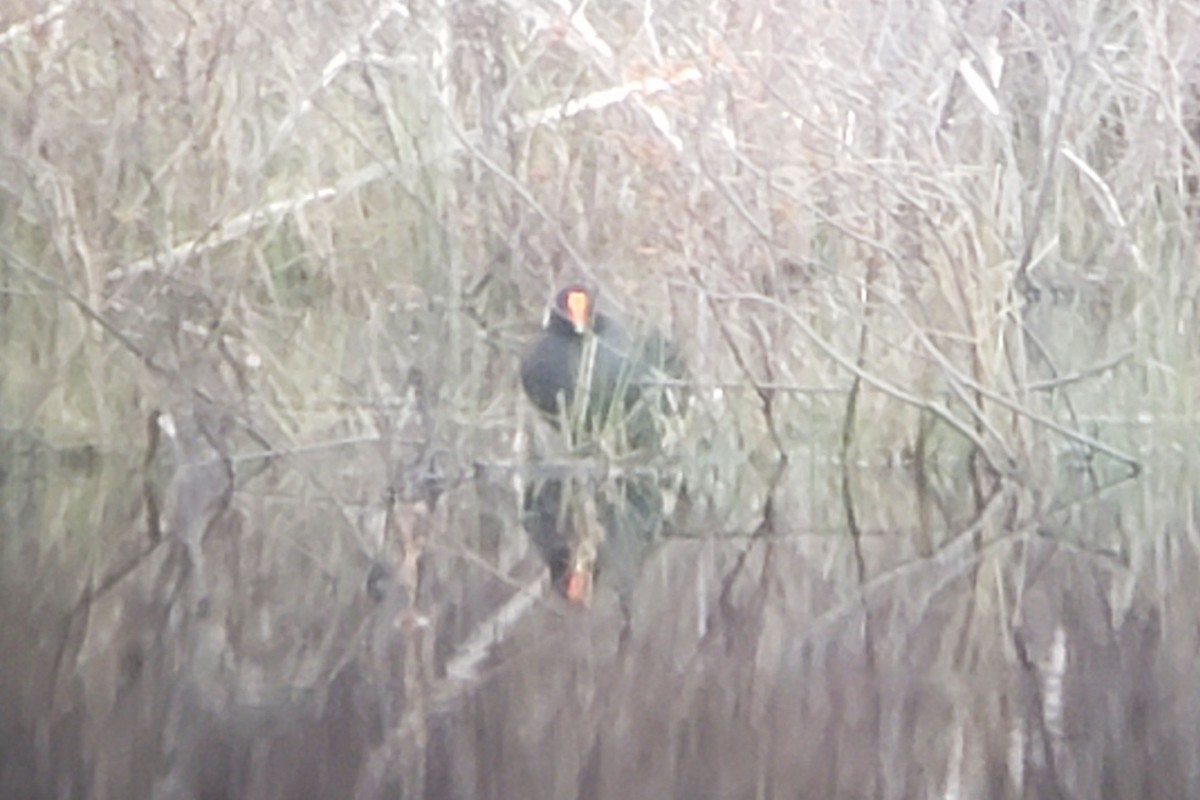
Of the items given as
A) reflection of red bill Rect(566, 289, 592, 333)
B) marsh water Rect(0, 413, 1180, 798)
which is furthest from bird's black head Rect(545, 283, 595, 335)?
marsh water Rect(0, 413, 1180, 798)

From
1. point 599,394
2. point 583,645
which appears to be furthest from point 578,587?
point 599,394

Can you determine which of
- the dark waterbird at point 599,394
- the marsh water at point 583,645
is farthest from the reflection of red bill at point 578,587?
the dark waterbird at point 599,394

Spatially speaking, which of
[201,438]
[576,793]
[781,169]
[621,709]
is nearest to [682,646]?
[621,709]

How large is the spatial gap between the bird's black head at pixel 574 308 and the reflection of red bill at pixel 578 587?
1326 mm

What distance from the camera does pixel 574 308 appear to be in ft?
16.4

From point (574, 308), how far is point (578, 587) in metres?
1.51

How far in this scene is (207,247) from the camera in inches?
191

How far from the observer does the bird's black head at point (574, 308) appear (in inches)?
197

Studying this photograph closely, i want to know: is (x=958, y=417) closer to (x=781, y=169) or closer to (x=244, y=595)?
(x=781, y=169)

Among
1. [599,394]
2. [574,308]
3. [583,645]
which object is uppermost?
[574,308]

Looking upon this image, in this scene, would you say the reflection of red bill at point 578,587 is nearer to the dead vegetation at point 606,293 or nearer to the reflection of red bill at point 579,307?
the dead vegetation at point 606,293

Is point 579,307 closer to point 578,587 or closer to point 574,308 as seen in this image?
point 574,308

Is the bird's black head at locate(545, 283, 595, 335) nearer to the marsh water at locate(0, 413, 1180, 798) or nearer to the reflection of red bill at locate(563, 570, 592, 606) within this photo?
the marsh water at locate(0, 413, 1180, 798)

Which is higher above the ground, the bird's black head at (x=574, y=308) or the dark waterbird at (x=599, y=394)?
the bird's black head at (x=574, y=308)
